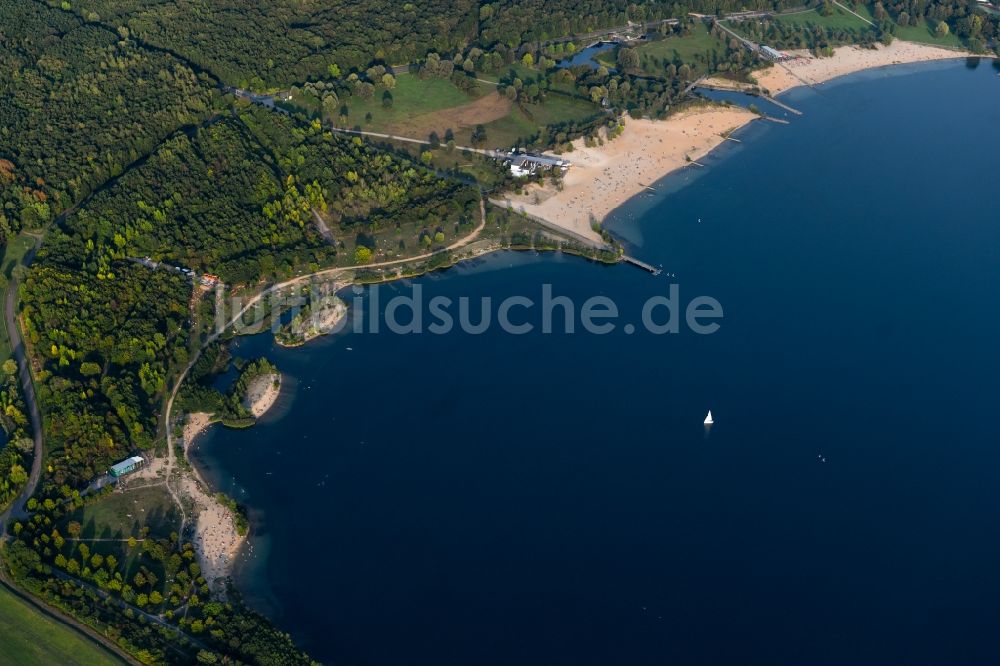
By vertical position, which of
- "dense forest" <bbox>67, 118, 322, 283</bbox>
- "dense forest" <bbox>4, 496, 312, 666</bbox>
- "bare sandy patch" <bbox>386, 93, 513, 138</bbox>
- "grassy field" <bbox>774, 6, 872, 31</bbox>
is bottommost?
"dense forest" <bbox>4, 496, 312, 666</bbox>

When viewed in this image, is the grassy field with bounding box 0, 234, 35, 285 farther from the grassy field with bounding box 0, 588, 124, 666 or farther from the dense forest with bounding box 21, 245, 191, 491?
the grassy field with bounding box 0, 588, 124, 666

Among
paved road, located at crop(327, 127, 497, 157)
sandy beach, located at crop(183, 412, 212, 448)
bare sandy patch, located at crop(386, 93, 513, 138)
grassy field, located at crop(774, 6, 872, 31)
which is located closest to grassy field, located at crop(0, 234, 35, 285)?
sandy beach, located at crop(183, 412, 212, 448)

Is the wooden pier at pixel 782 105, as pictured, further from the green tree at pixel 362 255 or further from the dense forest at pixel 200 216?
the dense forest at pixel 200 216

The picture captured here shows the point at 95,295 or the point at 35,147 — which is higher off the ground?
the point at 35,147

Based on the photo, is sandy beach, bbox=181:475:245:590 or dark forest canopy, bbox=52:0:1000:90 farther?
dark forest canopy, bbox=52:0:1000:90

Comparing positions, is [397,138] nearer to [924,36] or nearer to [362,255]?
[362,255]

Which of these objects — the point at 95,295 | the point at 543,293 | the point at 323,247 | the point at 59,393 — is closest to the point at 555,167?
the point at 543,293

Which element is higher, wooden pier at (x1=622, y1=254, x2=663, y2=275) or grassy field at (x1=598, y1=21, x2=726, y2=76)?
grassy field at (x1=598, y1=21, x2=726, y2=76)

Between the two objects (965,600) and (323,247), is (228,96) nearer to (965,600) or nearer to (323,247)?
(323,247)
